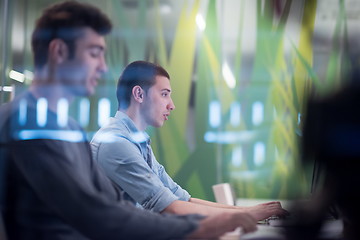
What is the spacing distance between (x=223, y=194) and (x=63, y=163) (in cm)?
136

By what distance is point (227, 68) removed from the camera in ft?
8.88

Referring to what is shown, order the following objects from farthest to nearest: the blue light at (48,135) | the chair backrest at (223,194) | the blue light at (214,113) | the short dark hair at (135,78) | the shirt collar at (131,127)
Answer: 1. the blue light at (214,113)
2. the chair backrest at (223,194)
3. the short dark hair at (135,78)
4. the shirt collar at (131,127)
5. the blue light at (48,135)

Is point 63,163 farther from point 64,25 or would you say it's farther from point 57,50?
point 64,25

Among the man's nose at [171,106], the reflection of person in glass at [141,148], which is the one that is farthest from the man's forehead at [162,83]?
the man's nose at [171,106]

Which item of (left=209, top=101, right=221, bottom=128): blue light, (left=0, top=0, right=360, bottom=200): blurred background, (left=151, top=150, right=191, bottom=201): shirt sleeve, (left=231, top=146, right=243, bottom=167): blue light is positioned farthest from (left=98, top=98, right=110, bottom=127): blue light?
(left=231, top=146, right=243, bottom=167): blue light

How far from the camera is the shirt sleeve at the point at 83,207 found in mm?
1149

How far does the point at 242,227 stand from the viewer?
1226 mm

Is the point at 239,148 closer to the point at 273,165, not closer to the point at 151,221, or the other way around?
the point at 273,165

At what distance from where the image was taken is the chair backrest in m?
2.34

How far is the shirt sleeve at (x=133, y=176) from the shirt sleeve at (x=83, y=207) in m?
0.58

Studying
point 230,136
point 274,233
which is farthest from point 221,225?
point 230,136

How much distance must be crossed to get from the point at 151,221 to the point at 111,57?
1.20m

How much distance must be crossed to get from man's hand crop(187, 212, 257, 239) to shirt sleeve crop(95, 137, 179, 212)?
1.88 ft

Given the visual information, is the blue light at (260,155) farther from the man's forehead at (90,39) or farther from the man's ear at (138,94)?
the man's forehead at (90,39)
